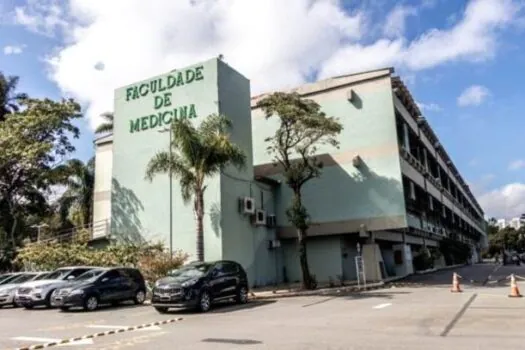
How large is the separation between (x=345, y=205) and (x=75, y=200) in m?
21.5

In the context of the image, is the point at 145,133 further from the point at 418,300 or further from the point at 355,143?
the point at 418,300

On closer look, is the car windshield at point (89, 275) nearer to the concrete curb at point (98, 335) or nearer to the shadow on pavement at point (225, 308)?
the shadow on pavement at point (225, 308)

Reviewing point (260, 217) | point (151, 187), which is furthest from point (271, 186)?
point (151, 187)

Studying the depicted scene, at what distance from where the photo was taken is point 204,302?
17453 mm

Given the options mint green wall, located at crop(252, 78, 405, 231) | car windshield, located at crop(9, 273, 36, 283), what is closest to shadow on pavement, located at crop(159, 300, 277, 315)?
car windshield, located at crop(9, 273, 36, 283)

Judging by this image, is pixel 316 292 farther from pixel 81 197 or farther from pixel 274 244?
pixel 81 197

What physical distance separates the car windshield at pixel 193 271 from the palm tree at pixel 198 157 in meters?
3.77

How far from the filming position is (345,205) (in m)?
31.1

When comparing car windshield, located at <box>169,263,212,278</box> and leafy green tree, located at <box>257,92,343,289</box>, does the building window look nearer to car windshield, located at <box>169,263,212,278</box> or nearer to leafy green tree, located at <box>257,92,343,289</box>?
leafy green tree, located at <box>257,92,343,289</box>

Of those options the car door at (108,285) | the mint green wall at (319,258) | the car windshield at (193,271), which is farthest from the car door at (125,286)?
the mint green wall at (319,258)

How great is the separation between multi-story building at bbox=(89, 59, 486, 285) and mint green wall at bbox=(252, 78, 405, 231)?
6 centimetres

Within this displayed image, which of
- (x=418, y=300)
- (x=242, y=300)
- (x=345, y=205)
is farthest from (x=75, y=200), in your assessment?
(x=418, y=300)

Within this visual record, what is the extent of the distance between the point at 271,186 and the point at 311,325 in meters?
20.3

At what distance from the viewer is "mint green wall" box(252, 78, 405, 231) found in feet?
98.3
